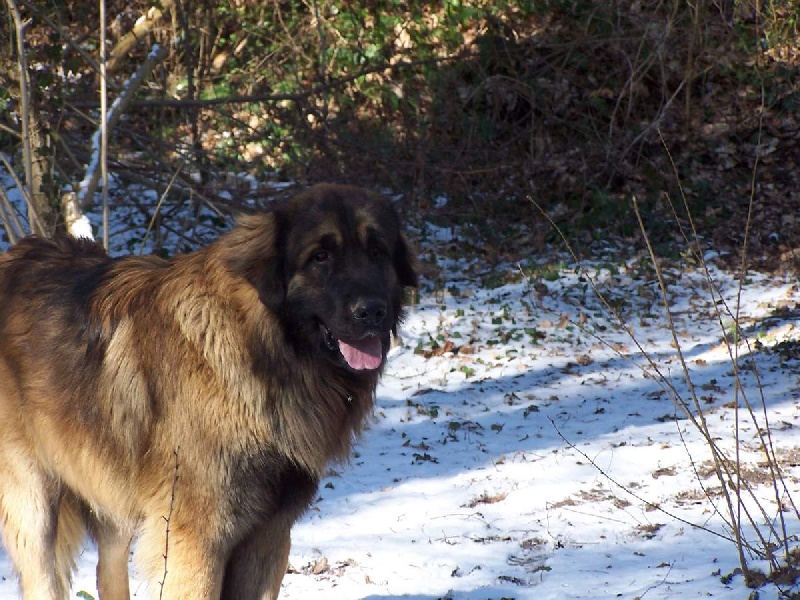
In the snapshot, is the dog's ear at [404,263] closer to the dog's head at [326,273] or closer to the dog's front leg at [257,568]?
the dog's head at [326,273]

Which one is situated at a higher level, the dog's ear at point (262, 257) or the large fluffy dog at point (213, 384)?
the dog's ear at point (262, 257)

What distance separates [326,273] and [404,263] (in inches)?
18.0

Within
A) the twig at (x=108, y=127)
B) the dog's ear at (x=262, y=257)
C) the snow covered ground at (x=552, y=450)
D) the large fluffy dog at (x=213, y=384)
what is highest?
the twig at (x=108, y=127)

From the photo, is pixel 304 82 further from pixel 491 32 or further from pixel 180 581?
pixel 180 581

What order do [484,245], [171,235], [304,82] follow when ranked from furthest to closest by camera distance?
[304,82] → [484,245] → [171,235]

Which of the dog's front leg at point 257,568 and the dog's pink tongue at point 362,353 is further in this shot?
the dog's front leg at point 257,568

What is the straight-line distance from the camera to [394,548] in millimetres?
4586

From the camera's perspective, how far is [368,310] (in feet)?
10.3

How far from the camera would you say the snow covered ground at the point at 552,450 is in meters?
4.20

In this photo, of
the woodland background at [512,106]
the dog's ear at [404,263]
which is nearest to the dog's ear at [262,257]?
the dog's ear at [404,263]

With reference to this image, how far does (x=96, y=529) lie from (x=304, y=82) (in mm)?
8588

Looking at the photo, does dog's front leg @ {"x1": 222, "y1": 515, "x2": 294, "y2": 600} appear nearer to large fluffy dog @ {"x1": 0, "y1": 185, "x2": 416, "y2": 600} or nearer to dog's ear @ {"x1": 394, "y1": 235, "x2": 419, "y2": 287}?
large fluffy dog @ {"x1": 0, "y1": 185, "x2": 416, "y2": 600}

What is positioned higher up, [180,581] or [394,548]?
[180,581]

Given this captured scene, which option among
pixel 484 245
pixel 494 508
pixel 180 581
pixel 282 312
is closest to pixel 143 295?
pixel 282 312
